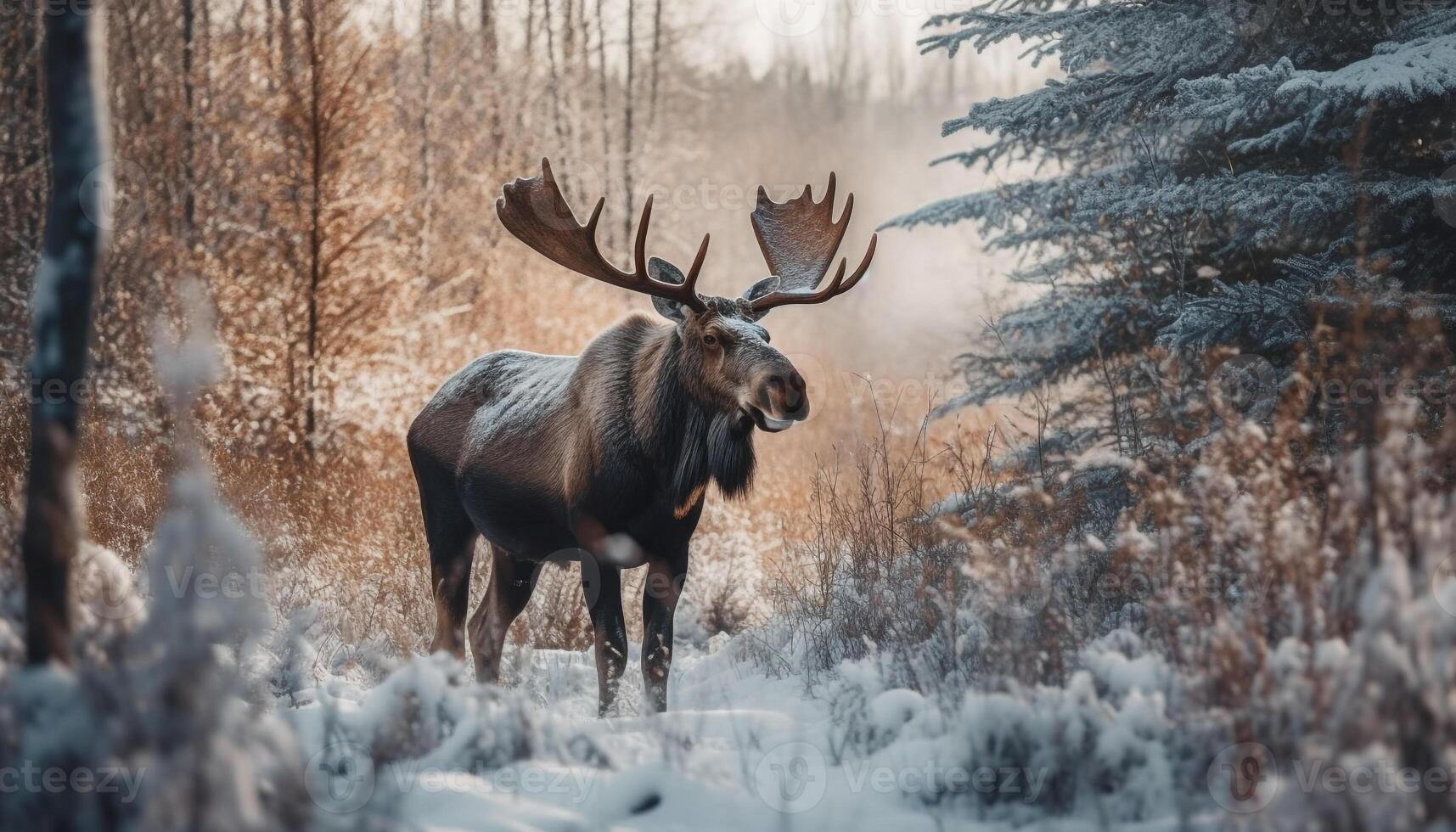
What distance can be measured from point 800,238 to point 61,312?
3.76 meters

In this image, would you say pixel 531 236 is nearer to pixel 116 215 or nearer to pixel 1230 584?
pixel 1230 584

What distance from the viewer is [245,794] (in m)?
1.71

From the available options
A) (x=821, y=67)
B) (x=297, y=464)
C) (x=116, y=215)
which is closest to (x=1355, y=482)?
(x=297, y=464)

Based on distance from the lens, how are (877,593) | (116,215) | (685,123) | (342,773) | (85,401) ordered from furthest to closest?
1. (685,123)
2. (116,215)
3. (85,401)
4. (877,593)
5. (342,773)

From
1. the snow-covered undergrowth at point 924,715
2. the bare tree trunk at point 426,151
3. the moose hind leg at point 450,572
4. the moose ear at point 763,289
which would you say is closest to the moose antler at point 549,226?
the moose ear at point 763,289

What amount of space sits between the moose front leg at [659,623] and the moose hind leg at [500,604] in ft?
3.34

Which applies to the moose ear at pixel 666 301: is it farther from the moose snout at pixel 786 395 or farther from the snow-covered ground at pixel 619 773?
the snow-covered ground at pixel 619 773

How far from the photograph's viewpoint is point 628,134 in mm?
19750

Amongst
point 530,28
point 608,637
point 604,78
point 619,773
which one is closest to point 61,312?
point 619,773

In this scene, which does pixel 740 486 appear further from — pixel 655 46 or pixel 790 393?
pixel 655 46

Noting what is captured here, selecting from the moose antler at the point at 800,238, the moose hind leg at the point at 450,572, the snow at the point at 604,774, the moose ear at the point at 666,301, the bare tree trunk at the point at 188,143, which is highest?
the bare tree trunk at the point at 188,143

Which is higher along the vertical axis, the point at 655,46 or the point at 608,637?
the point at 655,46

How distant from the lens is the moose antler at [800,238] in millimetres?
5199

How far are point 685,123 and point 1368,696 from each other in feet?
90.4
